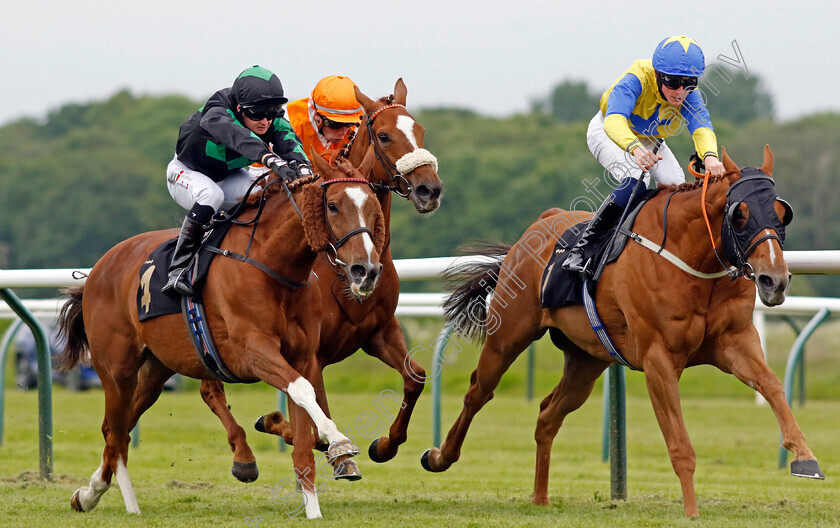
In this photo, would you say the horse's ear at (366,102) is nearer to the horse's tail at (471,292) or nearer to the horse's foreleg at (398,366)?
the horse's foreleg at (398,366)

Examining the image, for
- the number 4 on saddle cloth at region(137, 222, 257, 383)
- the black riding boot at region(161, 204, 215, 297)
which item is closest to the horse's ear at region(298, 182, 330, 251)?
the number 4 on saddle cloth at region(137, 222, 257, 383)

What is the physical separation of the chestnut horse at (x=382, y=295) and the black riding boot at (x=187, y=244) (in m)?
0.75

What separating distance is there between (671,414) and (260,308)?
6.58 ft

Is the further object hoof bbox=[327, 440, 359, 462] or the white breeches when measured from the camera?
the white breeches

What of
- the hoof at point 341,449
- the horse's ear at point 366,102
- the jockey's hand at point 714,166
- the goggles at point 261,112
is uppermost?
the horse's ear at point 366,102

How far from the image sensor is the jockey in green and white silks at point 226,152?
5.83 metres

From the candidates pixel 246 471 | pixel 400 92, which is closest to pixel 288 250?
pixel 400 92

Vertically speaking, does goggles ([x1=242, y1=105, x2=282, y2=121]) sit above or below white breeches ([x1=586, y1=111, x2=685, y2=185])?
above

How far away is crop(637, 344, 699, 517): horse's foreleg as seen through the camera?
17.7ft

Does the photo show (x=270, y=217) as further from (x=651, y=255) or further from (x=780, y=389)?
(x=780, y=389)

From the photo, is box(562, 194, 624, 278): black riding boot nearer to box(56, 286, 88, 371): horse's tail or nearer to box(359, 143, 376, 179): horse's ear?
box(359, 143, 376, 179): horse's ear

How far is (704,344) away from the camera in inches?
225

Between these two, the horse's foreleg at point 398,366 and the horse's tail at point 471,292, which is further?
the horse's tail at point 471,292

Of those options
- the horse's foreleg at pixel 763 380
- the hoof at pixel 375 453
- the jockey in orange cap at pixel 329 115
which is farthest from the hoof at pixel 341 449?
the jockey in orange cap at pixel 329 115
